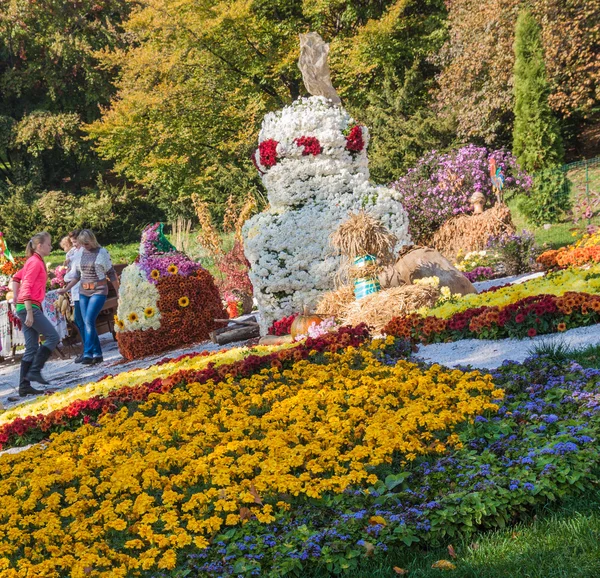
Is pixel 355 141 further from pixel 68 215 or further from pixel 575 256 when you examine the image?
pixel 68 215

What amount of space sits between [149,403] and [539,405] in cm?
293

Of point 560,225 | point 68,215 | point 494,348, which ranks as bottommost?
point 560,225

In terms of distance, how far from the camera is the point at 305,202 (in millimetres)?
9641

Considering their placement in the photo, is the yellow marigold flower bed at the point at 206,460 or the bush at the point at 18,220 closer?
the yellow marigold flower bed at the point at 206,460

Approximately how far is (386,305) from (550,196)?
373 inches

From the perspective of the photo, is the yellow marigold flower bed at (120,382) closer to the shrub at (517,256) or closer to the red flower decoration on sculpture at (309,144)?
the red flower decoration on sculpture at (309,144)

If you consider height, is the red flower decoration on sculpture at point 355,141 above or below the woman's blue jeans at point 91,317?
above

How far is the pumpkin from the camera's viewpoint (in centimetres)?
809

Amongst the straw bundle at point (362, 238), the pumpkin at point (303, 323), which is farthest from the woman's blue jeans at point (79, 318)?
the straw bundle at point (362, 238)

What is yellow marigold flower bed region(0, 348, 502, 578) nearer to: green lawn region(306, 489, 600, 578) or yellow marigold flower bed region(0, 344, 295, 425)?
green lawn region(306, 489, 600, 578)

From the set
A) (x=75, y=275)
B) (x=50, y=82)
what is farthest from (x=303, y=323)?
(x=50, y=82)

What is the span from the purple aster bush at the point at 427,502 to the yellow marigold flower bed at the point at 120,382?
3.39m

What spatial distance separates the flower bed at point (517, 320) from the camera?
21.1 ft

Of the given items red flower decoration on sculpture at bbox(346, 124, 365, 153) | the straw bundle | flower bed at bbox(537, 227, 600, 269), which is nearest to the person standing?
red flower decoration on sculpture at bbox(346, 124, 365, 153)
